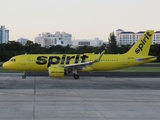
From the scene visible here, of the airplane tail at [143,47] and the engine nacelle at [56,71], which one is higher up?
the airplane tail at [143,47]

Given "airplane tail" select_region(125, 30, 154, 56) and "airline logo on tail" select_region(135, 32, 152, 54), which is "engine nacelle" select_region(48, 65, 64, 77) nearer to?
"airplane tail" select_region(125, 30, 154, 56)

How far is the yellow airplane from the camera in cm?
3803

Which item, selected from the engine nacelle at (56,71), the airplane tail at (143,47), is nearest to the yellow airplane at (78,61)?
the airplane tail at (143,47)

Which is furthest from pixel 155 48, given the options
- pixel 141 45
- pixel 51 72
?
pixel 51 72

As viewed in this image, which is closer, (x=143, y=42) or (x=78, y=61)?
(x=78, y=61)

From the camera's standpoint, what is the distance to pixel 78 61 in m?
39.0

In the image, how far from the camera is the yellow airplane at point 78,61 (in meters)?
38.0

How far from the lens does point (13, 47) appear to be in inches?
4166

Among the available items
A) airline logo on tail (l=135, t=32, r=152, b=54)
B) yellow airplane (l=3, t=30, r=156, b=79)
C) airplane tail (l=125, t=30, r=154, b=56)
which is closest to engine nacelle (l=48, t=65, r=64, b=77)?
yellow airplane (l=3, t=30, r=156, b=79)

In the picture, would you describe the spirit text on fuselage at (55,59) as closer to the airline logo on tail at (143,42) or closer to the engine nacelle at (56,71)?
the engine nacelle at (56,71)

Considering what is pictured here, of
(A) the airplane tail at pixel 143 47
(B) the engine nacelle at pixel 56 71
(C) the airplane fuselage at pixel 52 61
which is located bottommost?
(B) the engine nacelle at pixel 56 71

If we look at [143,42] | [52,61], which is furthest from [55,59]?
[143,42]

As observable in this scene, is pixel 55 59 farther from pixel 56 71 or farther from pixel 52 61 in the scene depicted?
pixel 56 71
